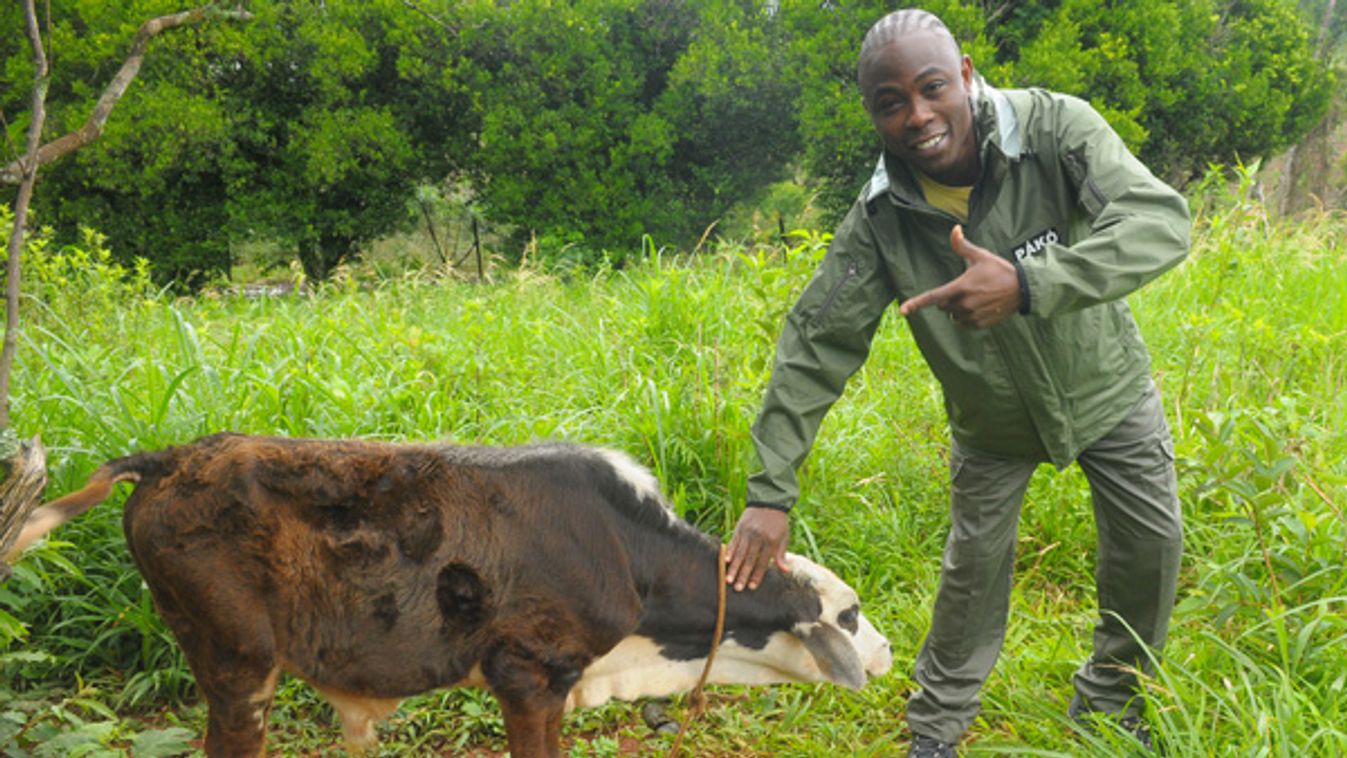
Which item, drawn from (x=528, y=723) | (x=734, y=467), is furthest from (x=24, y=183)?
(x=734, y=467)

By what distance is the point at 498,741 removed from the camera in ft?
11.8

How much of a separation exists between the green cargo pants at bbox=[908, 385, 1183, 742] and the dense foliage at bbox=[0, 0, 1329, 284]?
34.0 feet

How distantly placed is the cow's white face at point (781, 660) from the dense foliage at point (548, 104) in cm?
1068

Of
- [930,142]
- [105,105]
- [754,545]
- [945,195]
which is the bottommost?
[754,545]

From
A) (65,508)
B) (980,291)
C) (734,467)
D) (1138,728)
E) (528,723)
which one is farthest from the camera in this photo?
(734,467)

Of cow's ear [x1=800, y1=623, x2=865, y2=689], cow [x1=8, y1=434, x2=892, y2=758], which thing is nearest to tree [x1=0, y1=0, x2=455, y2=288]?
cow [x1=8, y1=434, x2=892, y2=758]

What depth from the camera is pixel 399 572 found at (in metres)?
2.64

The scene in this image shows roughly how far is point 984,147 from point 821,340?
70cm

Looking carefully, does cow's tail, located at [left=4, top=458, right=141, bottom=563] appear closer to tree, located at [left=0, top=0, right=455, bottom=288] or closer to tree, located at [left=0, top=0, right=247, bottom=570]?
tree, located at [left=0, top=0, right=247, bottom=570]

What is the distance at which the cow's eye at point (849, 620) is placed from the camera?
2994 mm

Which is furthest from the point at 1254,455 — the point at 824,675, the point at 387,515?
the point at 387,515

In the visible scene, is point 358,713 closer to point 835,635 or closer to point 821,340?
point 835,635

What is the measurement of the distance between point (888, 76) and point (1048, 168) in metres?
0.53

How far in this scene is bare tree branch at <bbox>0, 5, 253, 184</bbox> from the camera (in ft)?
8.27
